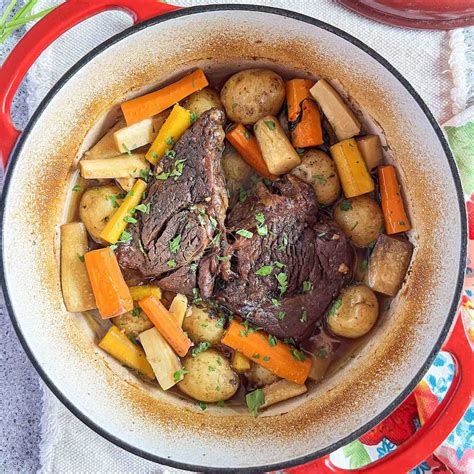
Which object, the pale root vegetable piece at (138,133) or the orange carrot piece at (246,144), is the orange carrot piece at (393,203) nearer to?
the orange carrot piece at (246,144)

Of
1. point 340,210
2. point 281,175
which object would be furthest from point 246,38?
point 340,210

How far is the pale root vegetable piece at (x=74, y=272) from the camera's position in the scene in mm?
2000

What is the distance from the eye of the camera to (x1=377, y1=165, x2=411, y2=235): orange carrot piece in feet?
6.29

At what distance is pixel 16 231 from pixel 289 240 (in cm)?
81

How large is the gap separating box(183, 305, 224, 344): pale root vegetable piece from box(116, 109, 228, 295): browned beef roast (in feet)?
0.27

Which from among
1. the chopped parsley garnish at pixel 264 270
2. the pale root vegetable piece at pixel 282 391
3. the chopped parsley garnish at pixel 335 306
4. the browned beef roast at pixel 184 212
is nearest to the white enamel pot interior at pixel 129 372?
the pale root vegetable piece at pixel 282 391

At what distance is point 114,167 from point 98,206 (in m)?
0.13

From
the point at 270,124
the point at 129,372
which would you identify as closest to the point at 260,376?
the point at 129,372

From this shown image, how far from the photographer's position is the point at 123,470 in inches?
82.2

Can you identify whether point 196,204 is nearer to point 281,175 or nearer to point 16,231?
point 281,175

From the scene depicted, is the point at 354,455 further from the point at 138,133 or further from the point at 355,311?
the point at 138,133

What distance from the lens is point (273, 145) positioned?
1.91 meters

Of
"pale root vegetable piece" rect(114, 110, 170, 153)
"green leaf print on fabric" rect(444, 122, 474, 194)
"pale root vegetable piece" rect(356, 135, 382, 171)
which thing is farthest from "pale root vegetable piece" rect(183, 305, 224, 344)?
"green leaf print on fabric" rect(444, 122, 474, 194)

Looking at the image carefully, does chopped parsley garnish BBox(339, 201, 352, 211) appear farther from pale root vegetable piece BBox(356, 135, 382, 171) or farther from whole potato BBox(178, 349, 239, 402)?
whole potato BBox(178, 349, 239, 402)
